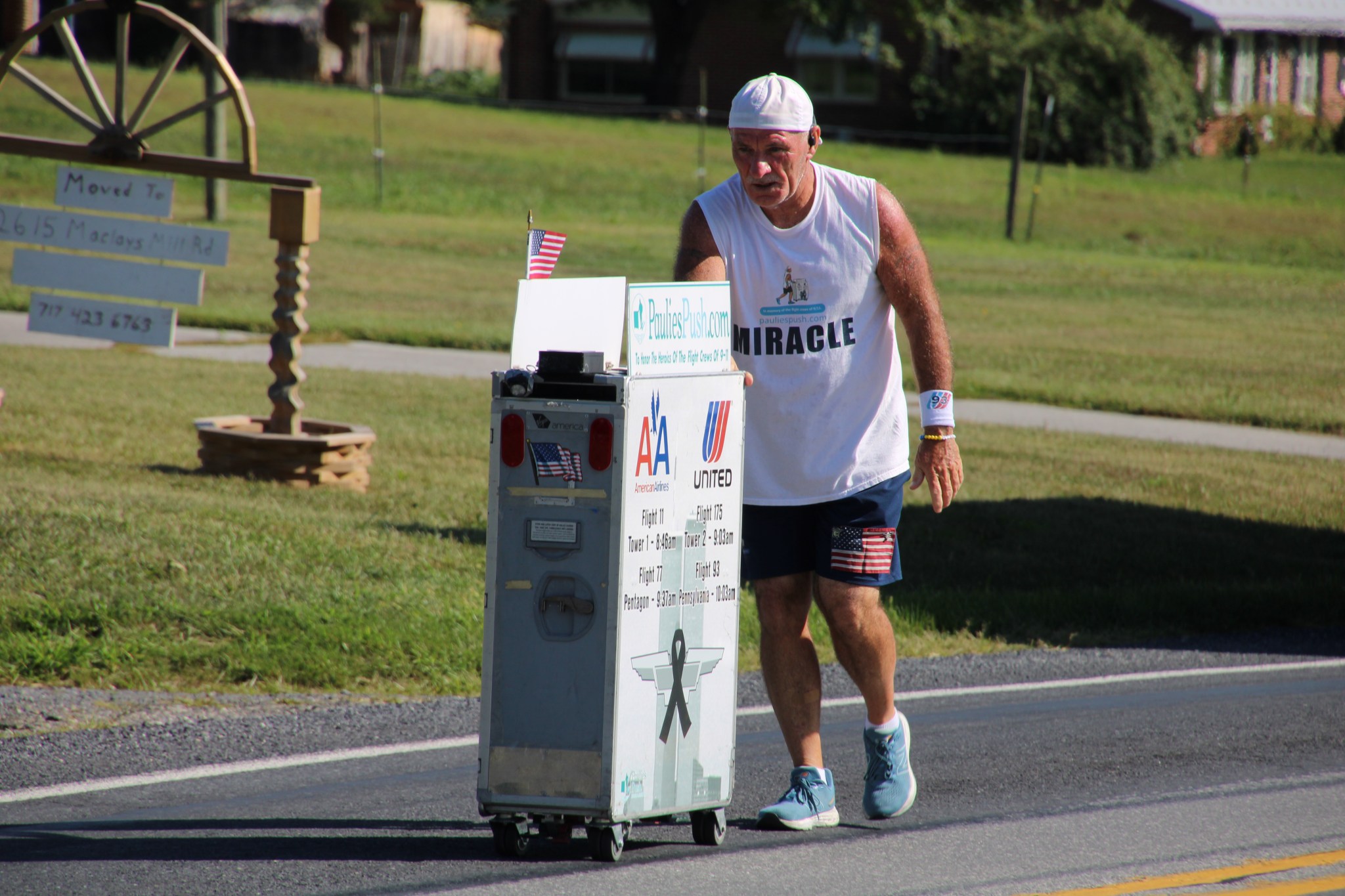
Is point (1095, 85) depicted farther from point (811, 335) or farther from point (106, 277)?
point (811, 335)

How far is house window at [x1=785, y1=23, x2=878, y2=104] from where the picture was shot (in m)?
47.0

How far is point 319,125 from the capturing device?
129ft

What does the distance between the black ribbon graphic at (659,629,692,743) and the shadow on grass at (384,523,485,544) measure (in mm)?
4109

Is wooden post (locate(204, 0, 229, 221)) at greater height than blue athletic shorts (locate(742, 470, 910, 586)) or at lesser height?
greater

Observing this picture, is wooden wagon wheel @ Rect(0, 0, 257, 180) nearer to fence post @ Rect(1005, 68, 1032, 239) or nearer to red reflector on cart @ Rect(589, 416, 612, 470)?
red reflector on cart @ Rect(589, 416, 612, 470)

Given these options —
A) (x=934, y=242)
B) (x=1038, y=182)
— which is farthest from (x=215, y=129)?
(x=1038, y=182)

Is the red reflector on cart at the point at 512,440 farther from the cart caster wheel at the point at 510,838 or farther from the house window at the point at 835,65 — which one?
the house window at the point at 835,65

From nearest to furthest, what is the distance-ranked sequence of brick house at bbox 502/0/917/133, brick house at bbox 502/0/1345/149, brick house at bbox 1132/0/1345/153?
brick house at bbox 1132/0/1345/153 → brick house at bbox 502/0/1345/149 → brick house at bbox 502/0/917/133

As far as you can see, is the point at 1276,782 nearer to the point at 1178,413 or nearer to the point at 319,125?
the point at 1178,413

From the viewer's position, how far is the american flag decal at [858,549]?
14.6 feet

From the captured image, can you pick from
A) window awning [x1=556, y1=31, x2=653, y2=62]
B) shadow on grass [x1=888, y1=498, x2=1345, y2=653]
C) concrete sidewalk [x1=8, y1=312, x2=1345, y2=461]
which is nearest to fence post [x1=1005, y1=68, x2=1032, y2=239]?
concrete sidewalk [x1=8, y1=312, x2=1345, y2=461]

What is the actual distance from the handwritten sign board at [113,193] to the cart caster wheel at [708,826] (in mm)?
5951

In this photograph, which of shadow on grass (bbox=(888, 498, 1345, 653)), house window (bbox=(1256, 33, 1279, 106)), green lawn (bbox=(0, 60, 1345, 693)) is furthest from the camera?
house window (bbox=(1256, 33, 1279, 106))

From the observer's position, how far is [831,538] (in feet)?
14.6
